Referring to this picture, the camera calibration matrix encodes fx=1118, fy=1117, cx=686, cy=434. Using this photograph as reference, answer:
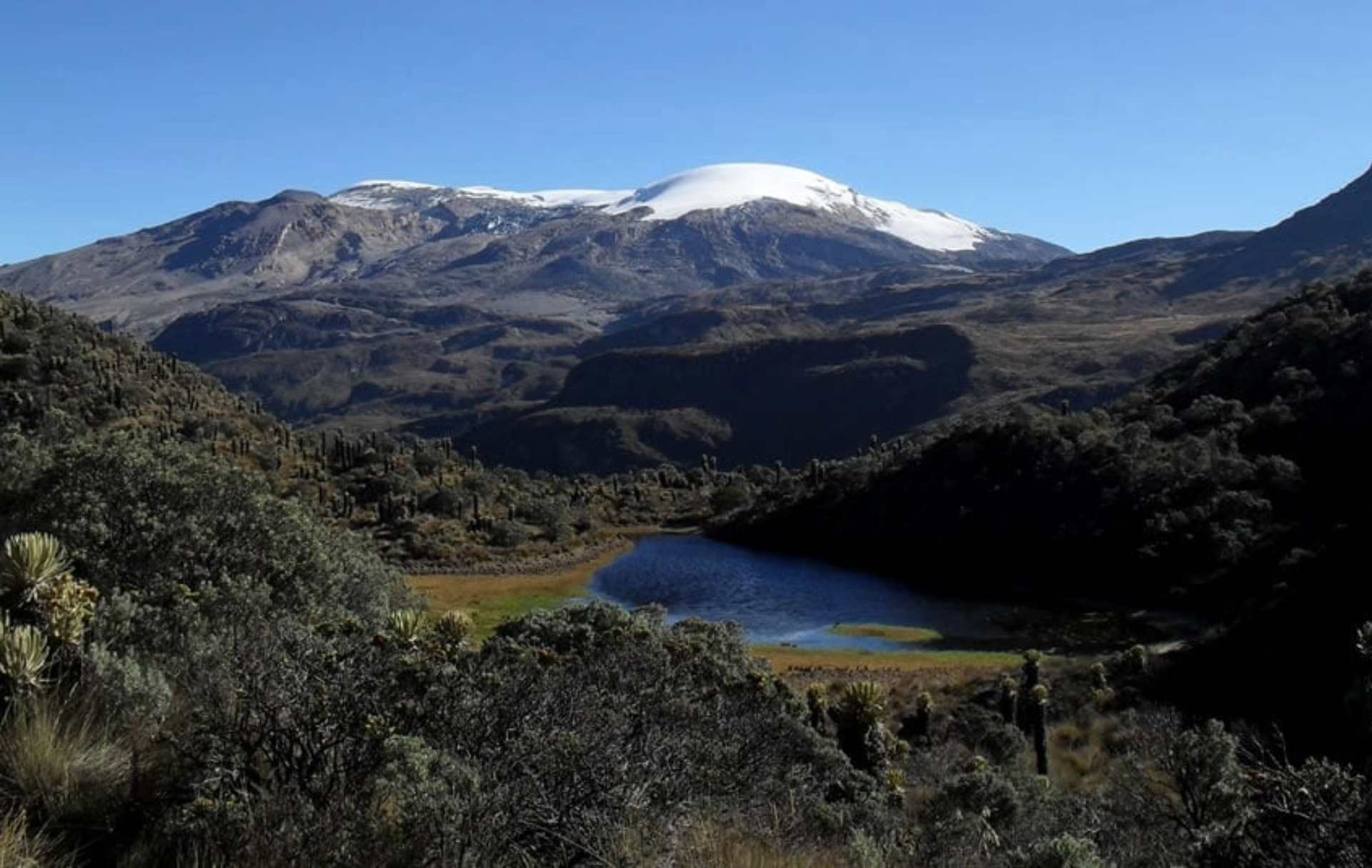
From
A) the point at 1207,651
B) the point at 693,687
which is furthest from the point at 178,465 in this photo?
the point at 1207,651

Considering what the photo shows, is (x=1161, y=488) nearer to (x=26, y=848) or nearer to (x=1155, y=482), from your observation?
(x=1155, y=482)

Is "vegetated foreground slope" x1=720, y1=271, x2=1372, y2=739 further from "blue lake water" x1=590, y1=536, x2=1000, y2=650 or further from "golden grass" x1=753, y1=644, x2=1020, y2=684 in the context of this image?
"golden grass" x1=753, y1=644, x2=1020, y2=684

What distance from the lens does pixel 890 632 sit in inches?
1998

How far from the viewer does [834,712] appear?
22438mm

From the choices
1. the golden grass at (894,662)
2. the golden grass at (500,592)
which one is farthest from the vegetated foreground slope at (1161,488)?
the golden grass at (500,592)

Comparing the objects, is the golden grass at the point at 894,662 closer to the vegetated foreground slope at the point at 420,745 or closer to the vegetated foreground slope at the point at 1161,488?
the vegetated foreground slope at the point at 1161,488

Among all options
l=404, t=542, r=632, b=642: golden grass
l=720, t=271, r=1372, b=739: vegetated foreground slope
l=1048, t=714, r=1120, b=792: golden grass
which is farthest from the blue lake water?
l=1048, t=714, r=1120, b=792: golden grass

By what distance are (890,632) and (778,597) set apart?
1245 centimetres

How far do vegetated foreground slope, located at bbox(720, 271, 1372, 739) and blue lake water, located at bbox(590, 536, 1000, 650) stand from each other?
4.46 m

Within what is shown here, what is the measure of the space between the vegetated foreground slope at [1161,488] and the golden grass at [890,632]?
1133cm

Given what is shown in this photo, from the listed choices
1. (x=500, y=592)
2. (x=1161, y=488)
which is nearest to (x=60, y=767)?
(x=500, y=592)

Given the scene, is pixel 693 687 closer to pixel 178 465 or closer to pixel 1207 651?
pixel 178 465

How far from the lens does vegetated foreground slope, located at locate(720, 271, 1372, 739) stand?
53.4 m

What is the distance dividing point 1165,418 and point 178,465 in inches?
2448
